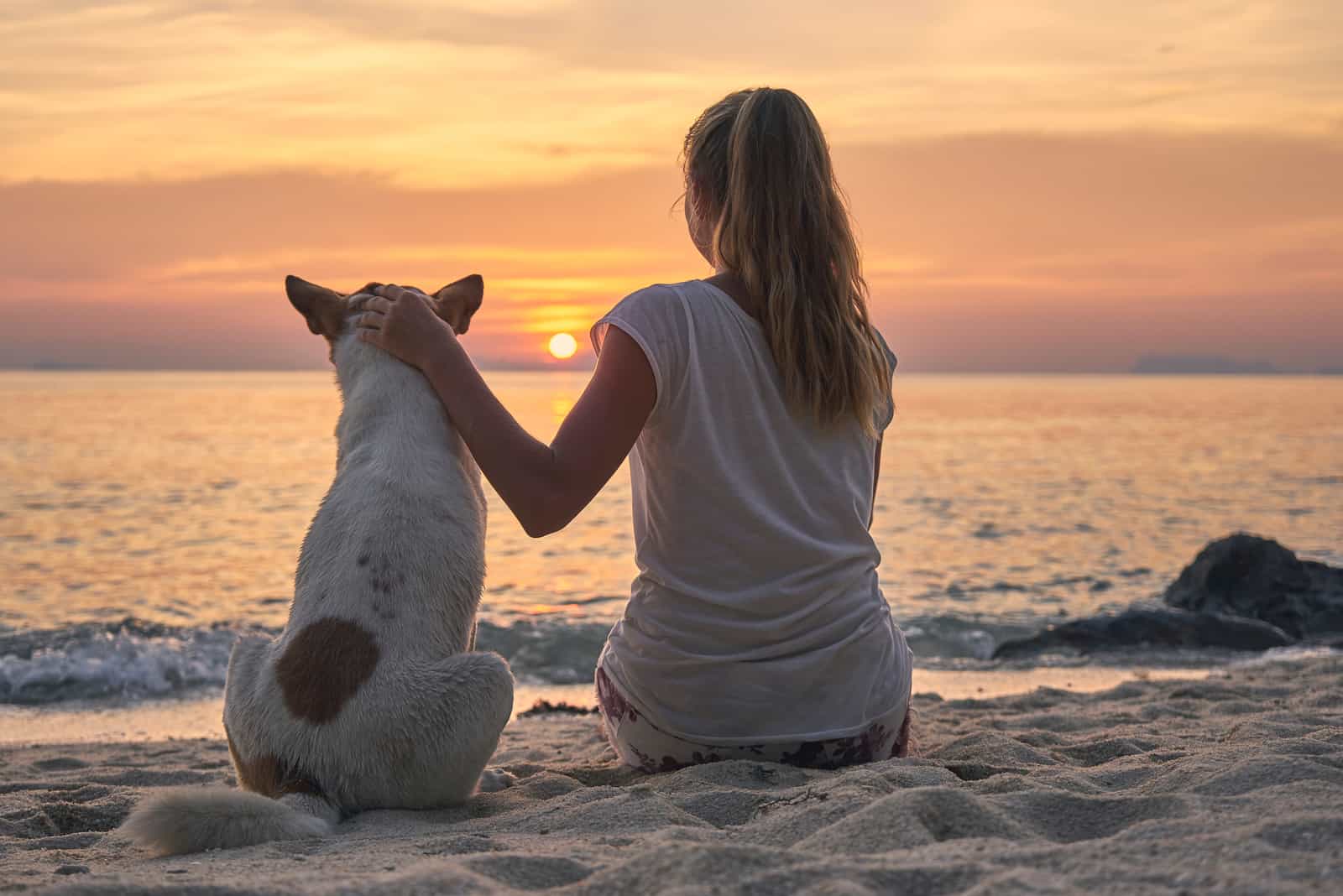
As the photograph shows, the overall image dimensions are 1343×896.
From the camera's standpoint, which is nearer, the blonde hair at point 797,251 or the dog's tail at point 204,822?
the dog's tail at point 204,822

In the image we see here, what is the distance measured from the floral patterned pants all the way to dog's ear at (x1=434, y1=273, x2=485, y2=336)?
1.55 metres

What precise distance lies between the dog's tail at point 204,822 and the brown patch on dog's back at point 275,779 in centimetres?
19

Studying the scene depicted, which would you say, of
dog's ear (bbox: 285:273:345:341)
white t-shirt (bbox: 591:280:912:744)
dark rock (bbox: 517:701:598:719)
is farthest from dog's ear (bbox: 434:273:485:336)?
dark rock (bbox: 517:701:598:719)

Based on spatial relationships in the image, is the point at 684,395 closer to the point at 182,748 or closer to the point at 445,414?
the point at 445,414

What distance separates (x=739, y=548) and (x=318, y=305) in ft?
6.92

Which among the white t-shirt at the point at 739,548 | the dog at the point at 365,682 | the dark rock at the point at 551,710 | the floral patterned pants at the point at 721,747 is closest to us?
the dog at the point at 365,682

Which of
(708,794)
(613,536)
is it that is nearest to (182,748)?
(708,794)

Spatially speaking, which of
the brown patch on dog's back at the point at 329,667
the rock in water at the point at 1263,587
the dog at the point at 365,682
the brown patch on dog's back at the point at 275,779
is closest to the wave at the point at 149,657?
the brown patch on dog's back at the point at 275,779

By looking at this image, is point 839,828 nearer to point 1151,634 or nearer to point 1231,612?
point 1151,634

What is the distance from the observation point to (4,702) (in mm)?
8719

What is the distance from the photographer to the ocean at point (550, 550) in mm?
9547

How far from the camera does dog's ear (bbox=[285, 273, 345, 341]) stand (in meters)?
4.69

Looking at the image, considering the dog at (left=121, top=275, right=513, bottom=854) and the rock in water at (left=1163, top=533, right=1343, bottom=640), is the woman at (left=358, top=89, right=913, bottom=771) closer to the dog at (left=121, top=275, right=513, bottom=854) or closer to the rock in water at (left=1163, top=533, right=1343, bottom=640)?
the dog at (left=121, top=275, right=513, bottom=854)

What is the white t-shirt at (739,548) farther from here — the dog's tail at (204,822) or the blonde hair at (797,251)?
the dog's tail at (204,822)
